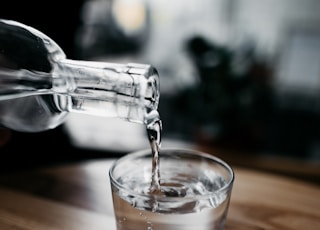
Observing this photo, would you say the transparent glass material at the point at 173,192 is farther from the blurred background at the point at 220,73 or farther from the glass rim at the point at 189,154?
the blurred background at the point at 220,73

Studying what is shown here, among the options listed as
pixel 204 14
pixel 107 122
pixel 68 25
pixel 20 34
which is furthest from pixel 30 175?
pixel 204 14

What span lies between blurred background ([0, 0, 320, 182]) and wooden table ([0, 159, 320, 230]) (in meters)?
0.62

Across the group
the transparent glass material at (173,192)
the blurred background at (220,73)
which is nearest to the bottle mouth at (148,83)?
the transparent glass material at (173,192)

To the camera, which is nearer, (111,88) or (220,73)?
(111,88)

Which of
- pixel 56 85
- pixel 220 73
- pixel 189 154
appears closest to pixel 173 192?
pixel 189 154

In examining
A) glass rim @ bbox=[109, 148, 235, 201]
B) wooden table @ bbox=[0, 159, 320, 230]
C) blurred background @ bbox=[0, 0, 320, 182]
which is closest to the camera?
glass rim @ bbox=[109, 148, 235, 201]

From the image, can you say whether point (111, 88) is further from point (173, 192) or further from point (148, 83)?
point (173, 192)

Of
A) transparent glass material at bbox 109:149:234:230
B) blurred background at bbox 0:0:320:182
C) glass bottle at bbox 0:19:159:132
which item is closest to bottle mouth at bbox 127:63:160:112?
glass bottle at bbox 0:19:159:132

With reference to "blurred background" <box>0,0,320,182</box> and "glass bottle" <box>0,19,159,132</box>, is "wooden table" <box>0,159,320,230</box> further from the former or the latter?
"blurred background" <box>0,0,320,182</box>

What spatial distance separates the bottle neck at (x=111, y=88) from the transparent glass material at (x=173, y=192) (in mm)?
81

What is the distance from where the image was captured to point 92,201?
730 millimetres

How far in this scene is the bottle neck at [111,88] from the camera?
55 cm

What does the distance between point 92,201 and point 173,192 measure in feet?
0.60

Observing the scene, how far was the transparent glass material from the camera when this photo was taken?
52 centimetres
